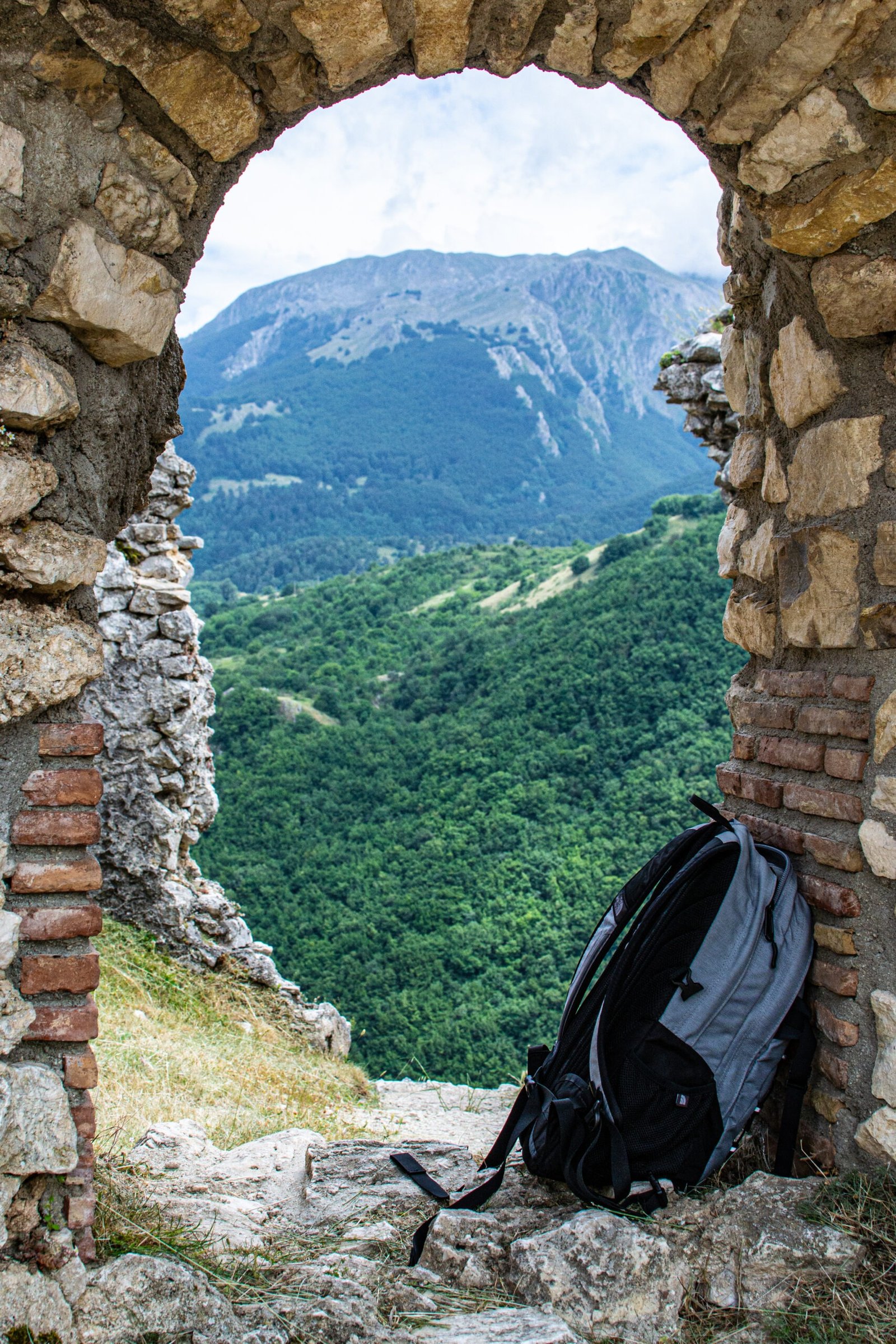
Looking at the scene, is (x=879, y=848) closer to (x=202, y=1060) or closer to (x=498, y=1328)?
(x=498, y=1328)

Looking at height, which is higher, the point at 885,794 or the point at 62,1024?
the point at 885,794

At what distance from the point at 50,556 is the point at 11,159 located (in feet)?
2.19

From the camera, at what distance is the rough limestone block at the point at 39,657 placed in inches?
62.6

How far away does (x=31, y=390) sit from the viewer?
1.58 meters

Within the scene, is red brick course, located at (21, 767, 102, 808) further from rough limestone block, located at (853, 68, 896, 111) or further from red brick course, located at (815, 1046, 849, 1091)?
rough limestone block, located at (853, 68, 896, 111)

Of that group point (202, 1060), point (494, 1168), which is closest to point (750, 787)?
point (494, 1168)

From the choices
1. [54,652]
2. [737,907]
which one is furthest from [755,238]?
[54,652]

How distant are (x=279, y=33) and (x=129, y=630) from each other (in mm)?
4397

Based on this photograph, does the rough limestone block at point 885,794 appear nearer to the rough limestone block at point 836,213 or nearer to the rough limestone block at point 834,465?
the rough limestone block at point 834,465

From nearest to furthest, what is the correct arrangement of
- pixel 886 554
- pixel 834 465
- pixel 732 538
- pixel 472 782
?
pixel 886 554, pixel 834 465, pixel 732 538, pixel 472 782

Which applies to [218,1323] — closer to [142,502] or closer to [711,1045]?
[711,1045]

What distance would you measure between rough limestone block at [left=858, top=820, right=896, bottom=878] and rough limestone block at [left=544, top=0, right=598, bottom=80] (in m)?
1.65

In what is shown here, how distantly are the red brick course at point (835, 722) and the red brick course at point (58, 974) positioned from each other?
5.12 ft

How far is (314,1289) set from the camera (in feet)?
5.43
